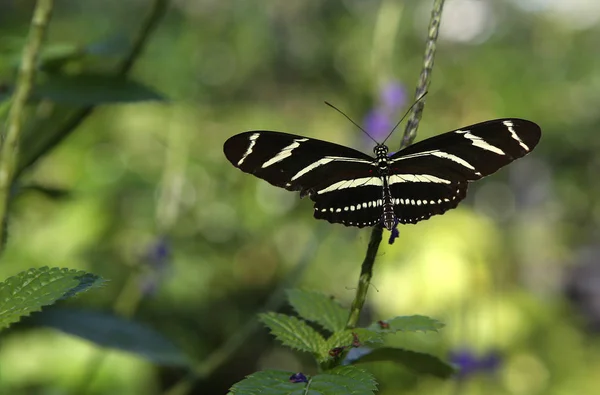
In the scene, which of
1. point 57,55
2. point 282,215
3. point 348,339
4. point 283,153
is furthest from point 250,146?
point 282,215

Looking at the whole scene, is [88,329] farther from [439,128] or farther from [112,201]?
[439,128]

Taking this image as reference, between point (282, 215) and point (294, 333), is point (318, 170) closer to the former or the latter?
point (294, 333)

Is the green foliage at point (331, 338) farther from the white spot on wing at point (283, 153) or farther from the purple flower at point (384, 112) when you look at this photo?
the purple flower at point (384, 112)

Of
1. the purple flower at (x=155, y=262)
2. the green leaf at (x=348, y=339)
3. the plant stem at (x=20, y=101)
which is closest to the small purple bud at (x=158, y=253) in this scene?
the purple flower at (x=155, y=262)

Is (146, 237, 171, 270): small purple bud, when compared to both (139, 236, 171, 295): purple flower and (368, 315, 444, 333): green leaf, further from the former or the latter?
(368, 315, 444, 333): green leaf

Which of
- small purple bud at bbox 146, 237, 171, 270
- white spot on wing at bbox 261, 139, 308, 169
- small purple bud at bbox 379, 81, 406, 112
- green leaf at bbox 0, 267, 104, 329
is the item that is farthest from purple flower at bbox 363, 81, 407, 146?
green leaf at bbox 0, 267, 104, 329

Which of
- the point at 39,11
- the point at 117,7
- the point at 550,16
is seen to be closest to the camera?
the point at 39,11

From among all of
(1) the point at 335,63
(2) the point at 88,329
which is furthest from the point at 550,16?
(2) the point at 88,329
